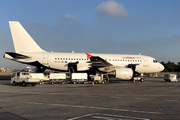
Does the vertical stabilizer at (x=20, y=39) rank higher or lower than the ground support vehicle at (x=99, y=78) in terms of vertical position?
higher

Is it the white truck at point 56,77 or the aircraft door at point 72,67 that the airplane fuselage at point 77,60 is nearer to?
the aircraft door at point 72,67

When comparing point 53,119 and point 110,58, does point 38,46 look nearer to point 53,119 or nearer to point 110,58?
point 110,58

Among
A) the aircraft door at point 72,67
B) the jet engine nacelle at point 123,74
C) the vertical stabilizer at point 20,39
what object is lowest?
the jet engine nacelle at point 123,74

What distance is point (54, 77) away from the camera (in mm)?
26328

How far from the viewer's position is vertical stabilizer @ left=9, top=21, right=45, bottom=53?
94.9 ft

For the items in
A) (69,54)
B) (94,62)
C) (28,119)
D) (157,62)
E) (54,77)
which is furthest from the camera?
(157,62)

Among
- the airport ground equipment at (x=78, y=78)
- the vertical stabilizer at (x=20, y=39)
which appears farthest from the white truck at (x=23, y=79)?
the vertical stabilizer at (x=20, y=39)

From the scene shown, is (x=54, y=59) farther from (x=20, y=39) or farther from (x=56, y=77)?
(x=20, y=39)

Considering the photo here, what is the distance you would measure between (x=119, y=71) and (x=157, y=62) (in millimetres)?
10664

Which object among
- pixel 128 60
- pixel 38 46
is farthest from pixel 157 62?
pixel 38 46

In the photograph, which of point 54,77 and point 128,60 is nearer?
point 54,77

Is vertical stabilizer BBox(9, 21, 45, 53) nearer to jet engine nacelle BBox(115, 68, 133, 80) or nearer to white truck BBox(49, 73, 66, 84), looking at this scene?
white truck BBox(49, 73, 66, 84)

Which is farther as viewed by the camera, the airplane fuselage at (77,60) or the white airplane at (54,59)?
the airplane fuselage at (77,60)

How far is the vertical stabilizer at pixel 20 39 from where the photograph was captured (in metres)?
28.9
